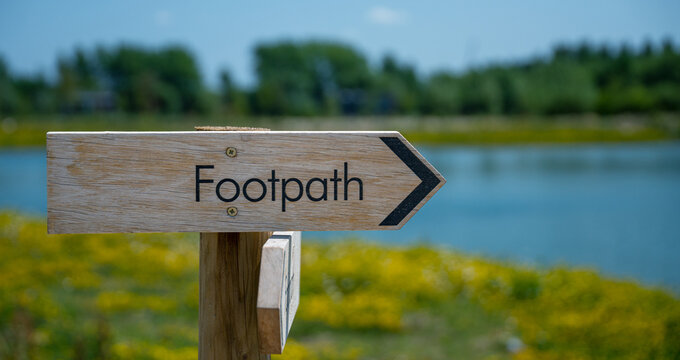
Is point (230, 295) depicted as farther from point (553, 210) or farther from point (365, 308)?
point (553, 210)

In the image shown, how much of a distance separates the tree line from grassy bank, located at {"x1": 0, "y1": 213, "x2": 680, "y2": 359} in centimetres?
2951

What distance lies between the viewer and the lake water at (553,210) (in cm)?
815

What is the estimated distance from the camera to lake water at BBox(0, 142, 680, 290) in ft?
26.7

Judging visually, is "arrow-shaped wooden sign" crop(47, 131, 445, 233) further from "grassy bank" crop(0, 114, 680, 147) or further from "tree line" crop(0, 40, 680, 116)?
"tree line" crop(0, 40, 680, 116)

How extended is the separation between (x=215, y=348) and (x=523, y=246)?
796 cm

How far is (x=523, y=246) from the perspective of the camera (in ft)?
28.7

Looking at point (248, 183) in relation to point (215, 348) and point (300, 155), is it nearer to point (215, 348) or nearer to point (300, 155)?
point (300, 155)

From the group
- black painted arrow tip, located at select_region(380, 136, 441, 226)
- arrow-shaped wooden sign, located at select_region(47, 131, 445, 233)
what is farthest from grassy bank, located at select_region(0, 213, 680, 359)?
black painted arrow tip, located at select_region(380, 136, 441, 226)

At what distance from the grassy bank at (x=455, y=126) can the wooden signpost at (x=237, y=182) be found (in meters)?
28.3

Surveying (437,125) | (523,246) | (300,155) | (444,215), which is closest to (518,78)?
(437,125)

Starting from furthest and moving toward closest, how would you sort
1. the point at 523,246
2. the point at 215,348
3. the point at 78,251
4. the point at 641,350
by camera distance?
the point at 523,246 → the point at 78,251 → the point at 641,350 → the point at 215,348

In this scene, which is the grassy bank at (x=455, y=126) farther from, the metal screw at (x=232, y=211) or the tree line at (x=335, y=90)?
the metal screw at (x=232, y=211)

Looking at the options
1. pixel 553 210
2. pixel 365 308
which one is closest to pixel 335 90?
pixel 553 210

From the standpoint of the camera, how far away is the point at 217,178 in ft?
4.30
